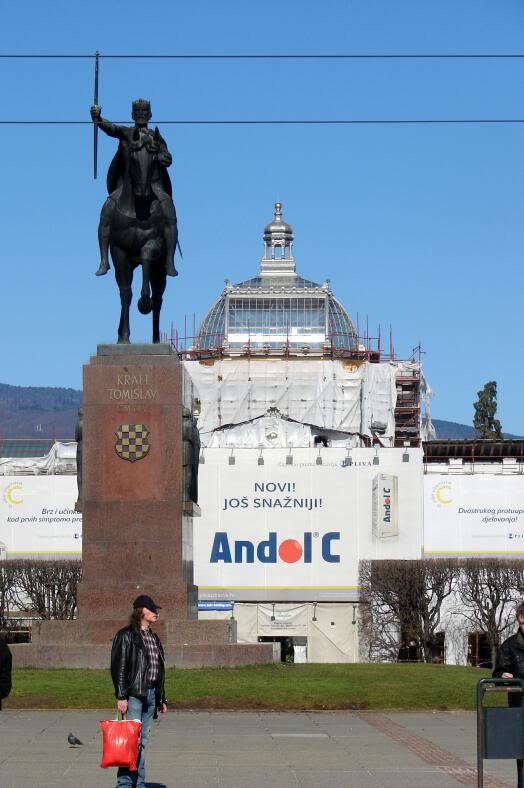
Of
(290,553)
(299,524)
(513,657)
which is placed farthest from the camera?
(299,524)

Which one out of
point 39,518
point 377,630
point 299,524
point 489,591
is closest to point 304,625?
point 299,524

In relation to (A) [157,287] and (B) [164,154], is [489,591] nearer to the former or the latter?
(A) [157,287]

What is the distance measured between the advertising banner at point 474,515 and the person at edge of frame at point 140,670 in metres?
77.8

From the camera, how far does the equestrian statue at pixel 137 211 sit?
108ft

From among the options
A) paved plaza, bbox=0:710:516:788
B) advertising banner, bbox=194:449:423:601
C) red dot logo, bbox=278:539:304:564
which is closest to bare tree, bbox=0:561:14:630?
A: advertising banner, bbox=194:449:423:601

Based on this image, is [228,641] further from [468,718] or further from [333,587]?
[333,587]

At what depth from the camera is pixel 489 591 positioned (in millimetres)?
82062

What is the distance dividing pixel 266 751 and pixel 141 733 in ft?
13.9

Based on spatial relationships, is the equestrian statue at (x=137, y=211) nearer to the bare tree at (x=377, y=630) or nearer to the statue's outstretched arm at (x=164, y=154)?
the statue's outstretched arm at (x=164, y=154)

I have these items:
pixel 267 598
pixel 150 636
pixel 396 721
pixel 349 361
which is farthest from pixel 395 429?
pixel 150 636

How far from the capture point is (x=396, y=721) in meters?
26.2

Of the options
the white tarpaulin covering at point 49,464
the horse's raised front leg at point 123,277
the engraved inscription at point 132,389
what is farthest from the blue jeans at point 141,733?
the white tarpaulin covering at point 49,464

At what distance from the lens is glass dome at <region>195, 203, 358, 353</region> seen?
A: 108m

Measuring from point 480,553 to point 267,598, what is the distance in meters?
12.4
